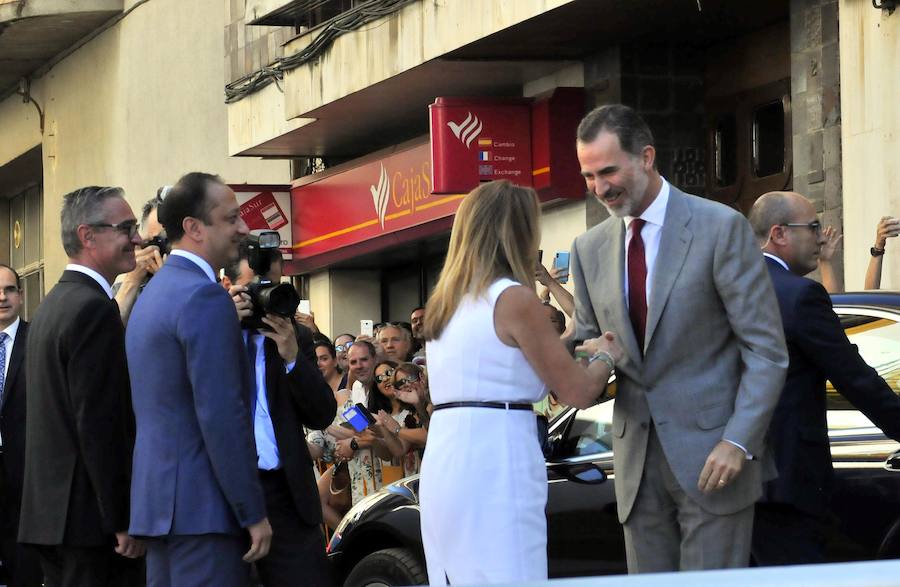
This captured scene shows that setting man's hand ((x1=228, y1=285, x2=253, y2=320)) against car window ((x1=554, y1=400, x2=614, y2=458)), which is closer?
man's hand ((x1=228, y1=285, x2=253, y2=320))

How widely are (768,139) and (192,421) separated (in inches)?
426

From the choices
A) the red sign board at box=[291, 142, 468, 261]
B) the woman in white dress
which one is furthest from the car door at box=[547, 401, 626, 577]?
the red sign board at box=[291, 142, 468, 261]

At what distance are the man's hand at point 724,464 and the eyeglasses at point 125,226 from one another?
2.57 meters

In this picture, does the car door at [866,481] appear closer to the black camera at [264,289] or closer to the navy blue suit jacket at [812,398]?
the navy blue suit jacket at [812,398]

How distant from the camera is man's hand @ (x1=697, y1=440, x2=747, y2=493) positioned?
5066mm

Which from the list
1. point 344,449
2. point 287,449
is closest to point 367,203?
point 344,449

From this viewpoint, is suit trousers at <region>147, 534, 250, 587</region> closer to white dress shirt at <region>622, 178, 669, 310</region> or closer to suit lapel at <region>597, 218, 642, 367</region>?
suit lapel at <region>597, 218, 642, 367</region>

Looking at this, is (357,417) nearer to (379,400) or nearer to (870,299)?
(379,400)

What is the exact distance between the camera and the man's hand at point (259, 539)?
17.8 ft

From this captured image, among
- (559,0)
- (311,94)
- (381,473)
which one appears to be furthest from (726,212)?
(311,94)

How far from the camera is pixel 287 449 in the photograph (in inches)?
243

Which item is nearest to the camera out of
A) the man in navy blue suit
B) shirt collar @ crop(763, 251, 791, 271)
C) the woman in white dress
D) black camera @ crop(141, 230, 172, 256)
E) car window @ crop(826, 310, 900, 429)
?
the woman in white dress

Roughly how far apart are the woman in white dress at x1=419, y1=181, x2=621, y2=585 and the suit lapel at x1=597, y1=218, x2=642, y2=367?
0.10 m

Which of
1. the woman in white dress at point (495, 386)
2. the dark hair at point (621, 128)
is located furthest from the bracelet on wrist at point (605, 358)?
the dark hair at point (621, 128)
